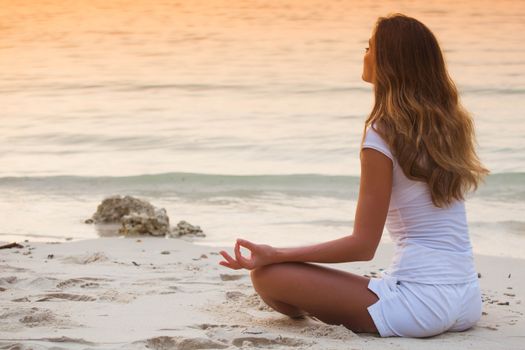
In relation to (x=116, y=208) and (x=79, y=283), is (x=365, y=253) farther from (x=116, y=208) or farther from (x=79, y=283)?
(x=116, y=208)

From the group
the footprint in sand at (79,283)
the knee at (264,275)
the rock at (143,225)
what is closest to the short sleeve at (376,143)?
the knee at (264,275)

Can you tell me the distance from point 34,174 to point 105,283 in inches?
207

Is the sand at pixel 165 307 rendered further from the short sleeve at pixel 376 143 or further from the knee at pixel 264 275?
the short sleeve at pixel 376 143

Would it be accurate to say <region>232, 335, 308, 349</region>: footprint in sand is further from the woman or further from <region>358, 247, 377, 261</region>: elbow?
<region>358, 247, 377, 261</region>: elbow

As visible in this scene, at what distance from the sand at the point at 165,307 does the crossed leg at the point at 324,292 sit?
2.8 inches

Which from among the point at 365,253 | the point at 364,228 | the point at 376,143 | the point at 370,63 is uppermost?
the point at 370,63

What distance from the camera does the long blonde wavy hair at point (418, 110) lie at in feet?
12.2

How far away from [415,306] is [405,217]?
357 millimetres

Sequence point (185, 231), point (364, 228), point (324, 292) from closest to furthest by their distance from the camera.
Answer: point (364, 228) → point (324, 292) → point (185, 231)

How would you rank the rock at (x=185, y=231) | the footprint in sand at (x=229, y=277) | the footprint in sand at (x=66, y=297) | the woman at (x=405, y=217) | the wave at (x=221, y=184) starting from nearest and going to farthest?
1. the woman at (x=405, y=217)
2. the footprint in sand at (x=66, y=297)
3. the footprint in sand at (x=229, y=277)
4. the rock at (x=185, y=231)
5. the wave at (x=221, y=184)

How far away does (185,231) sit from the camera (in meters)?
6.75

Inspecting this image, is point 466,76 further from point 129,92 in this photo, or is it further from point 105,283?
point 105,283

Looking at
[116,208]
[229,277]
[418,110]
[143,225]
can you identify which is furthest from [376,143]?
[116,208]

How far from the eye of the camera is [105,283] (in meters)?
4.84
